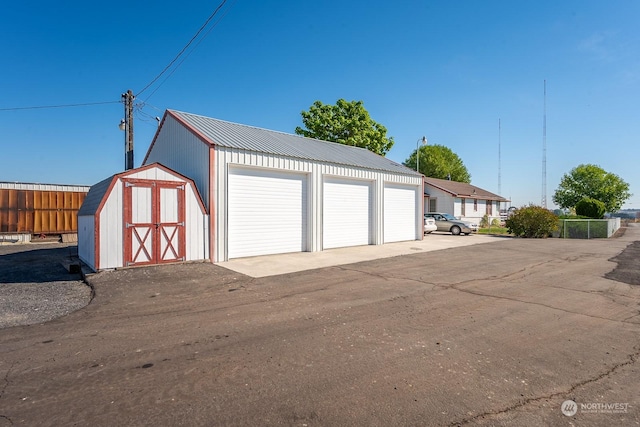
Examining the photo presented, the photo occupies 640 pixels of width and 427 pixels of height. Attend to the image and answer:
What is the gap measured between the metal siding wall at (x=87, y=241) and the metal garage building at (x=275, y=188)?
3109 millimetres

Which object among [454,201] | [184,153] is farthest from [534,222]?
[184,153]

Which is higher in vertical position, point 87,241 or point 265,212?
point 265,212

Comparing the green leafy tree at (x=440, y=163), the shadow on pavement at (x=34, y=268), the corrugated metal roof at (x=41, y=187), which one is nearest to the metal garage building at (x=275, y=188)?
the shadow on pavement at (x=34, y=268)

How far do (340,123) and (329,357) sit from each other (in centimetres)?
3050

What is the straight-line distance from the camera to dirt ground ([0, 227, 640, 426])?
113 inches

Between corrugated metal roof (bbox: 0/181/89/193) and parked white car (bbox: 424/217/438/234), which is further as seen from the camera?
parked white car (bbox: 424/217/438/234)

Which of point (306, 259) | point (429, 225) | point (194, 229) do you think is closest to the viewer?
point (194, 229)

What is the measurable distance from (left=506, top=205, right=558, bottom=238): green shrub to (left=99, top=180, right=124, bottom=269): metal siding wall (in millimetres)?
22652

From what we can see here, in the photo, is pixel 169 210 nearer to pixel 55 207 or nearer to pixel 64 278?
pixel 64 278

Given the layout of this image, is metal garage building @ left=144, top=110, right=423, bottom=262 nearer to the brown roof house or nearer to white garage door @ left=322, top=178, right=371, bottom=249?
white garage door @ left=322, top=178, right=371, bottom=249

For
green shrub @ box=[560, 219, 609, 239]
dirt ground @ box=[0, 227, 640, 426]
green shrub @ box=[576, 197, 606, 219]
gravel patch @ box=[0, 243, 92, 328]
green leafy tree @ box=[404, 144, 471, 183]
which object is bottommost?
gravel patch @ box=[0, 243, 92, 328]

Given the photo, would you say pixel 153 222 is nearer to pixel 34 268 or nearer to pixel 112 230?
pixel 112 230

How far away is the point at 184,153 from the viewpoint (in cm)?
1239

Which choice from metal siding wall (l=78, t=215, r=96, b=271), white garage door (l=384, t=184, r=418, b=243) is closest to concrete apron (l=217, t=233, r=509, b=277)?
white garage door (l=384, t=184, r=418, b=243)
